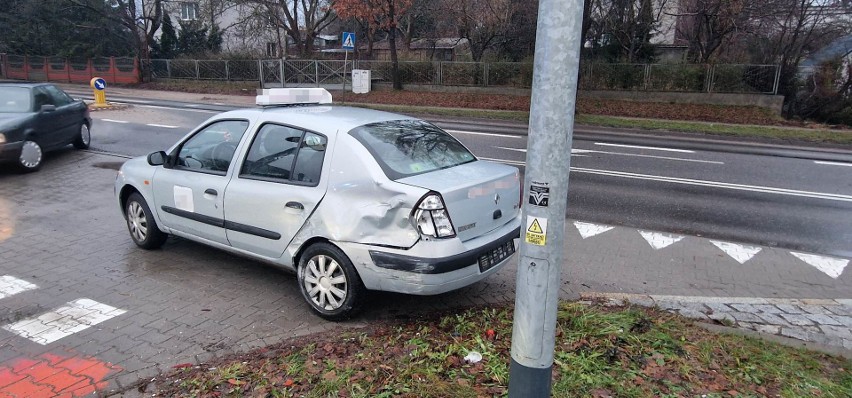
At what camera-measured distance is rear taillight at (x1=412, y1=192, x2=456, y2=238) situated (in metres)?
4.07

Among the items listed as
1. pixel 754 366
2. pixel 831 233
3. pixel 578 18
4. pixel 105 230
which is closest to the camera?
pixel 578 18

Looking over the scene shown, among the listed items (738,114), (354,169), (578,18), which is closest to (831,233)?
(354,169)

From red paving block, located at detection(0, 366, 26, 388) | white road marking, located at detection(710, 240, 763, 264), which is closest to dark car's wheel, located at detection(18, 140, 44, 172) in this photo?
red paving block, located at detection(0, 366, 26, 388)

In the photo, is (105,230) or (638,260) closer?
(638,260)

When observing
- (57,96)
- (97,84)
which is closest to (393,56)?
(97,84)

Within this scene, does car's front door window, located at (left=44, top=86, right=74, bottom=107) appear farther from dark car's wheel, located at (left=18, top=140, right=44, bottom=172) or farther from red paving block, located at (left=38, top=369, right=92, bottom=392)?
red paving block, located at (left=38, top=369, right=92, bottom=392)

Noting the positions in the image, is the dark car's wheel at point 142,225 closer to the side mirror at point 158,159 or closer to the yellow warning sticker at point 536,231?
the side mirror at point 158,159

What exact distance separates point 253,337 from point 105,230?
3.72 meters

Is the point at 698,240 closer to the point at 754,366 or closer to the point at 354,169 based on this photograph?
the point at 754,366

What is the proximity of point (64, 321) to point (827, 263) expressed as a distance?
737 centimetres

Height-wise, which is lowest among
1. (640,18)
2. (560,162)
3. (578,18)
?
(560,162)

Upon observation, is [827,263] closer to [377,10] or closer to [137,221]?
[137,221]

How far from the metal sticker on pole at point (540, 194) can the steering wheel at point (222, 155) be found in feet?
11.1

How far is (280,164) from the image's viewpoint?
189 inches
